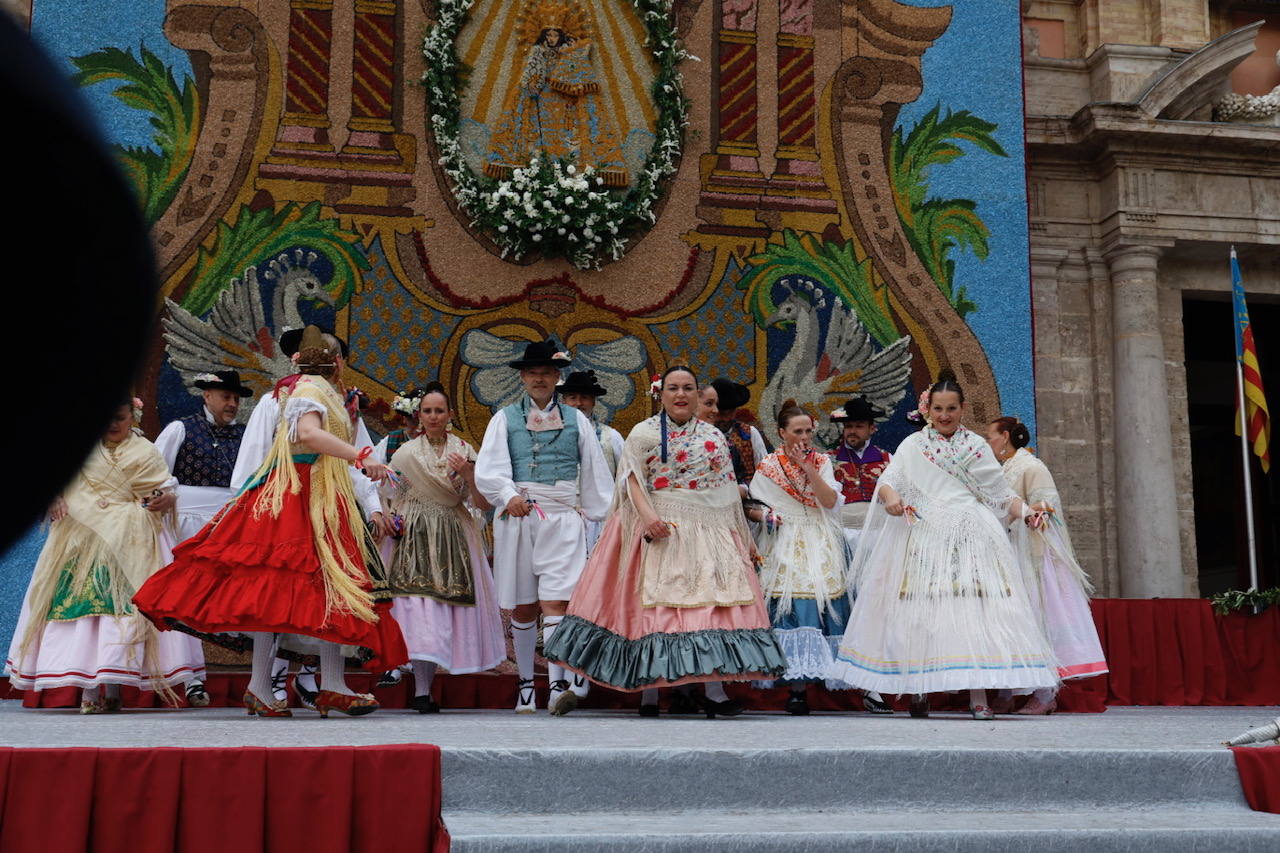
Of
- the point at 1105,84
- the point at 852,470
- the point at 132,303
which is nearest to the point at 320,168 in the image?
the point at 852,470

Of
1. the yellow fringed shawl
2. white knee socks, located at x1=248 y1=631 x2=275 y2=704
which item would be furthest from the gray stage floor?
the yellow fringed shawl

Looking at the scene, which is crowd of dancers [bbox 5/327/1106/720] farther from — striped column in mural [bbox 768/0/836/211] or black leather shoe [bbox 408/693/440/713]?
striped column in mural [bbox 768/0/836/211]

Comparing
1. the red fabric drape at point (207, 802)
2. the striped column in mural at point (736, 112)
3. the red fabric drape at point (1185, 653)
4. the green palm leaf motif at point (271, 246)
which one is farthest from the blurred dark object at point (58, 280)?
the striped column in mural at point (736, 112)

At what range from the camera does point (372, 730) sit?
18.0ft

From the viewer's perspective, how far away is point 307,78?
1081 cm

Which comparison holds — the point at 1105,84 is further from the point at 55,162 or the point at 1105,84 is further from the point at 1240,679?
the point at 55,162

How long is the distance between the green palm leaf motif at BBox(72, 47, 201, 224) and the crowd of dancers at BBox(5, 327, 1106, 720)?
8.15 feet

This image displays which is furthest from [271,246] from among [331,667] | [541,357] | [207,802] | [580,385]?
[207,802]

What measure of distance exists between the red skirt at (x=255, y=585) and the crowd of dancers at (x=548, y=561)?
1 centimetres

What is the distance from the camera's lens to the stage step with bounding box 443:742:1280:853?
403 centimetres

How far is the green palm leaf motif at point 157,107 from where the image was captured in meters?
10.4

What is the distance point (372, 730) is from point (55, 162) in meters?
5.11

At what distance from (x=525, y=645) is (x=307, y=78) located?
531 cm

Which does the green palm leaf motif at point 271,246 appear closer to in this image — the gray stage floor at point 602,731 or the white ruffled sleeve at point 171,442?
the white ruffled sleeve at point 171,442
